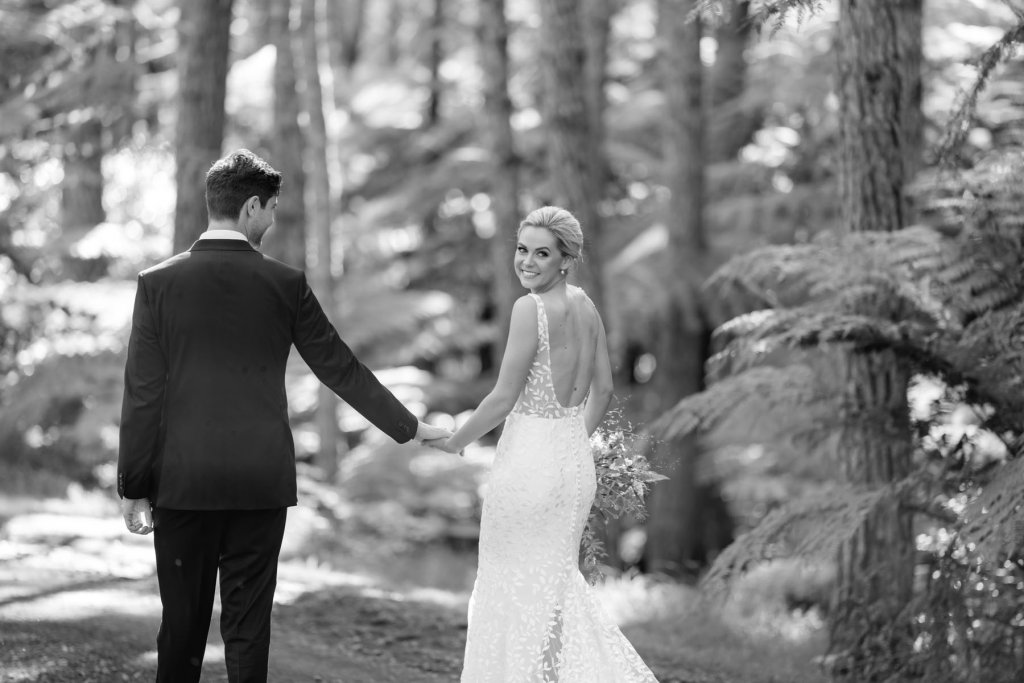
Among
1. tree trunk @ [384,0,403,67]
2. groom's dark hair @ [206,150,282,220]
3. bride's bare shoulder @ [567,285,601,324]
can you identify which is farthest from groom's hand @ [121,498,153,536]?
tree trunk @ [384,0,403,67]

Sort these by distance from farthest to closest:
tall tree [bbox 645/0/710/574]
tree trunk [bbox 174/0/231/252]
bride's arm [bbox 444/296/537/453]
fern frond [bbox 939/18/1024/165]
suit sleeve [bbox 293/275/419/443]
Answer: tall tree [bbox 645/0/710/574]
tree trunk [bbox 174/0/231/252]
fern frond [bbox 939/18/1024/165]
bride's arm [bbox 444/296/537/453]
suit sleeve [bbox 293/275/419/443]

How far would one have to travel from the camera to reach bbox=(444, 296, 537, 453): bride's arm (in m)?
4.80

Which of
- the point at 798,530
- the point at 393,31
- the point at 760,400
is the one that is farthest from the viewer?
the point at 393,31

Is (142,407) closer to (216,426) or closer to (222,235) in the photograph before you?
(216,426)

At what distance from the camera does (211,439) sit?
4.36 meters

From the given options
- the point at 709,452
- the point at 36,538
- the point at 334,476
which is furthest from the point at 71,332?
the point at 709,452

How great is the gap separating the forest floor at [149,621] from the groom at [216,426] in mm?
1704

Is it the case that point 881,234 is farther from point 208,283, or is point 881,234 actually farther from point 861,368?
point 208,283

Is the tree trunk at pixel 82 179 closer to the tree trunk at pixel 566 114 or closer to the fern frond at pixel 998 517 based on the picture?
the tree trunk at pixel 566 114

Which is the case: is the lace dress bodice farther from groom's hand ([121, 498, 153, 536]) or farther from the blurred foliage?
the blurred foliage

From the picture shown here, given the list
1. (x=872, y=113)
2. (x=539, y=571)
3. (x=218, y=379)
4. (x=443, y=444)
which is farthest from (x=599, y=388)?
(x=872, y=113)

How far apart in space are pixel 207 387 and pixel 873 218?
15.5 ft

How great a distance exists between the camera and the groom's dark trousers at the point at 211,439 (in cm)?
434

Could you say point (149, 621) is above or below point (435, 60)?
below
